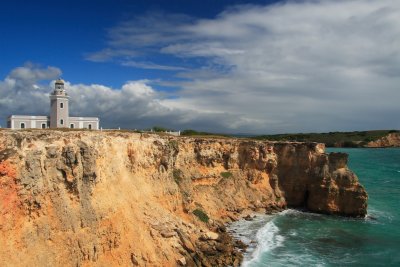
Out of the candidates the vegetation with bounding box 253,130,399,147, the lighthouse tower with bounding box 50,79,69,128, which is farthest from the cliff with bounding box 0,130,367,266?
the vegetation with bounding box 253,130,399,147

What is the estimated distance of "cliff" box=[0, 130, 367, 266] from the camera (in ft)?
64.4

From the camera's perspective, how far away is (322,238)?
33.0m

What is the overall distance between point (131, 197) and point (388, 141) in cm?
14865

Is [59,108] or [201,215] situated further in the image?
[59,108]

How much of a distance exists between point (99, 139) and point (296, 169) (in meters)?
28.2

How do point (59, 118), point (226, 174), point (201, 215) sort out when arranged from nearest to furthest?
point (201, 215) < point (226, 174) < point (59, 118)

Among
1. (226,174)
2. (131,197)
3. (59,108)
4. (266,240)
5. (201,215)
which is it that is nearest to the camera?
(131,197)

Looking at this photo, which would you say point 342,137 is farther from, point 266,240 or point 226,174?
point 266,240

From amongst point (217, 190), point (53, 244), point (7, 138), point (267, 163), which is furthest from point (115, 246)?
point (267, 163)

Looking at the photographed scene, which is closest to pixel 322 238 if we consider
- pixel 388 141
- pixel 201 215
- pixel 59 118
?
pixel 201 215

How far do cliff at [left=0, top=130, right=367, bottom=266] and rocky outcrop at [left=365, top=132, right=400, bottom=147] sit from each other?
383ft

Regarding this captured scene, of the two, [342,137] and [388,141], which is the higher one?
[342,137]

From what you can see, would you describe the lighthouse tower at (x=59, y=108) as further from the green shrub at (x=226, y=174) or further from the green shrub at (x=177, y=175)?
the green shrub at (x=226, y=174)

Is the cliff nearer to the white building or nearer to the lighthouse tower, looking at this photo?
the white building
